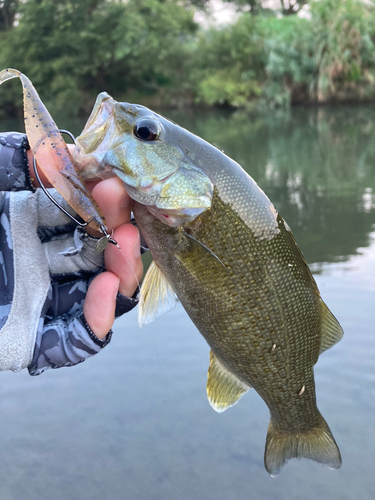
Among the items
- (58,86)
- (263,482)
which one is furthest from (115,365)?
(58,86)

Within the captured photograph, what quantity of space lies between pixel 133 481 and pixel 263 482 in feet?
2.64

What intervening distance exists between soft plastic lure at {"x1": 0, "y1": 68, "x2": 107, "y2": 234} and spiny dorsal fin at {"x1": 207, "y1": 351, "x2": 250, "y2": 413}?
1.03 meters

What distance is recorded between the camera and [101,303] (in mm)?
2254

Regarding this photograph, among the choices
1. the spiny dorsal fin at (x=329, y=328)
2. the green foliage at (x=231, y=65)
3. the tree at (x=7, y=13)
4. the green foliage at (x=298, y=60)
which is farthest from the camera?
the tree at (x=7, y=13)

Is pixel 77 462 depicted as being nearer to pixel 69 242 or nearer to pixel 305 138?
pixel 69 242

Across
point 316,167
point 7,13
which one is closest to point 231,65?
point 7,13

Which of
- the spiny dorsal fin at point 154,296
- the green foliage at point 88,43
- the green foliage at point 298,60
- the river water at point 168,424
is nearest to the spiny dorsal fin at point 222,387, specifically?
the spiny dorsal fin at point 154,296

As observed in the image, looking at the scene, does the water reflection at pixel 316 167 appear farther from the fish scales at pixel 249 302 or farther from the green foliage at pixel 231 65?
the green foliage at pixel 231 65

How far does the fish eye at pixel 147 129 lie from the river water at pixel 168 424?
2137 mm

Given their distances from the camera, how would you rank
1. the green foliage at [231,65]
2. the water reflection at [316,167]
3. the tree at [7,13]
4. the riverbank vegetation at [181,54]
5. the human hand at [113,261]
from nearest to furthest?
the human hand at [113,261] < the water reflection at [316,167] < the riverbank vegetation at [181,54] < the green foliage at [231,65] < the tree at [7,13]

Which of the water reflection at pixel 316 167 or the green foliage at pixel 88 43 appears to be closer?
the water reflection at pixel 316 167

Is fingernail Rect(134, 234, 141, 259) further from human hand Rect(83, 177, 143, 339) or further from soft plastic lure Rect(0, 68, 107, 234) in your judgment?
soft plastic lure Rect(0, 68, 107, 234)

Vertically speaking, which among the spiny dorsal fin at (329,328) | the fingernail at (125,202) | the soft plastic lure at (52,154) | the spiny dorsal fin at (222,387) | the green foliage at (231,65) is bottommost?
the green foliage at (231,65)

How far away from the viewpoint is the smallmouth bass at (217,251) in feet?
6.50
